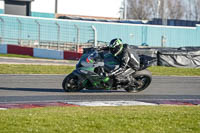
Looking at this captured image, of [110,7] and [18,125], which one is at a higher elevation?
[110,7]

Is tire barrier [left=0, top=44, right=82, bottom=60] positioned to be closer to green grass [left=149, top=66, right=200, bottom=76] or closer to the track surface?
green grass [left=149, top=66, right=200, bottom=76]

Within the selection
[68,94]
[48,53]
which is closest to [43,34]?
[48,53]

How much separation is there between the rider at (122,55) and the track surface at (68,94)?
78 centimetres

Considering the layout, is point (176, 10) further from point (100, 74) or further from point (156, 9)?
point (100, 74)

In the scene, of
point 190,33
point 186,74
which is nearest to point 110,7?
point 190,33

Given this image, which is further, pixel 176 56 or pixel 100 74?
pixel 176 56

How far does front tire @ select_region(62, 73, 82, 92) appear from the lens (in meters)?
12.3

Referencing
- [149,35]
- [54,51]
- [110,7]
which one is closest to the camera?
[54,51]

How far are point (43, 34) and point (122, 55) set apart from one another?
22196mm

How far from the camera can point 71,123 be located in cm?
739

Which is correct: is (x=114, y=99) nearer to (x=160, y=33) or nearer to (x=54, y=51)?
(x=54, y=51)

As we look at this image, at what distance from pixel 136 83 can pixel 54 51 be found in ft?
58.0

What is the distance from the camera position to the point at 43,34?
34.2 meters

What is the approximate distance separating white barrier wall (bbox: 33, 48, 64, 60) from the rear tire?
17005 mm
